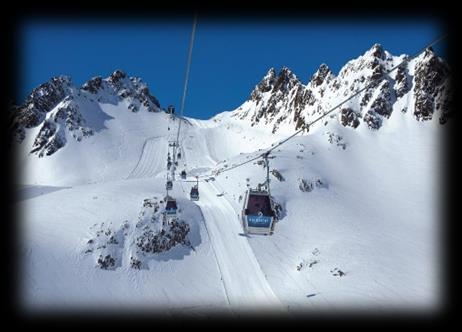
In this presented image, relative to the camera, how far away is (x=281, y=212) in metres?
55.0

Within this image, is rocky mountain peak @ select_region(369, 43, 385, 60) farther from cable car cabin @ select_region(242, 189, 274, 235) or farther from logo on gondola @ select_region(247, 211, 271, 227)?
logo on gondola @ select_region(247, 211, 271, 227)

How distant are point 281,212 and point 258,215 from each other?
109 ft

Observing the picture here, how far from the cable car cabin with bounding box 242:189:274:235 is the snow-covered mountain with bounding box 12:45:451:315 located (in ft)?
55.4

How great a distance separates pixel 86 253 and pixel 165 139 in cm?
6801

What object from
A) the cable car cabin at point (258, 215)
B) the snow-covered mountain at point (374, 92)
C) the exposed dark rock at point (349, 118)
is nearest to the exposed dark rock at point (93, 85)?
the snow-covered mountain at point (374, 92)

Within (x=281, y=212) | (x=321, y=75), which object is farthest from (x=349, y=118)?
(x=281, y=212)

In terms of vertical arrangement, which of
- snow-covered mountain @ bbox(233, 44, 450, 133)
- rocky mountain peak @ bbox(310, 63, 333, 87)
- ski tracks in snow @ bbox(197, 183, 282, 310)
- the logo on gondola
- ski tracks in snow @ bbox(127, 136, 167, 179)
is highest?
rocky mountain peak @ bbox(310, 63, 333, 87)

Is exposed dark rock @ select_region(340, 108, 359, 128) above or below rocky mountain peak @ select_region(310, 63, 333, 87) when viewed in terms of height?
below

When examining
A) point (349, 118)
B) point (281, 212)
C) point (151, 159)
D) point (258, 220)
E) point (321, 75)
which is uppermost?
point (321, 75)

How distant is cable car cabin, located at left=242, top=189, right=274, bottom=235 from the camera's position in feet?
73.1

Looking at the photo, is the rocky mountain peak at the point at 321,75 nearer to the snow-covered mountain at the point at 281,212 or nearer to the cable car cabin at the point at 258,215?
the snow-covered mountain at the point at 281,212

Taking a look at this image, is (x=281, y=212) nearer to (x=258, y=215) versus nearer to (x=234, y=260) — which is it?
(x=234, y=260)

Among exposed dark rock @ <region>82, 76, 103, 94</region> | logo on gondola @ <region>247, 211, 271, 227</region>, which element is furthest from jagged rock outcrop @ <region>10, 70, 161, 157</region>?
logo on gondola @ <region>247, 211, 271, 227</region>

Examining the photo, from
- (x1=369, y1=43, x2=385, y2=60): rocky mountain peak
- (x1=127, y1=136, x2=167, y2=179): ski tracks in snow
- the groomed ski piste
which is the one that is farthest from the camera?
(x1=369, y1=43, x2=385, y2=60): rocky mountain peak
